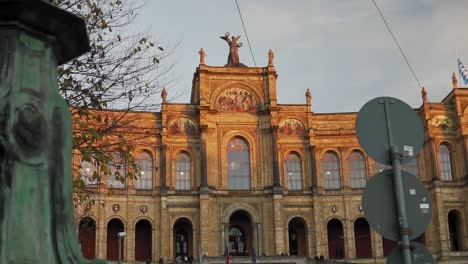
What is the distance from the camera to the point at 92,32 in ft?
37.6

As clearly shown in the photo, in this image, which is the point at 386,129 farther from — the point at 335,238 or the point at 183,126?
the point at 335,238

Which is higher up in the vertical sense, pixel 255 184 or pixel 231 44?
pixel 231 44

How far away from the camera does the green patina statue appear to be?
378cm

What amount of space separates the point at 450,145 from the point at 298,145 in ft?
37.5

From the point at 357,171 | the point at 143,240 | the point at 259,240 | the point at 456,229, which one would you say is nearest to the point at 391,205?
the point at 259,240

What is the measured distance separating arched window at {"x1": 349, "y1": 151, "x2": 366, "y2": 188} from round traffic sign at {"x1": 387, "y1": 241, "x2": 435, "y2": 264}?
1614 inches

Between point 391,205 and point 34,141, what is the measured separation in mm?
2456

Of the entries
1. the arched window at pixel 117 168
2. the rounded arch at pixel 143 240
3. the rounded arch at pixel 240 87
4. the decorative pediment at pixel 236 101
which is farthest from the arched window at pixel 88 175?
the rounded arch at pixel 240 87

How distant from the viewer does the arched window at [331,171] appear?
4412cm

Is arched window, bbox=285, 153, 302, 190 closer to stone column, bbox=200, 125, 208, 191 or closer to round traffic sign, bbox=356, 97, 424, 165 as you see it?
stone column, bbox=200, 125, 208, 191

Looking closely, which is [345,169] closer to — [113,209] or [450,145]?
[450,145]

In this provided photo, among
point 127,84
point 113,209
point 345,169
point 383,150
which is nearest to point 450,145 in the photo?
point 345,169

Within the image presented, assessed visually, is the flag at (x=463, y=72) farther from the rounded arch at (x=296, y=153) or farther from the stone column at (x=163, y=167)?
the stone column at (x=163, y=167)

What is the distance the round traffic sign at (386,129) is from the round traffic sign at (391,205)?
18 centimetres
